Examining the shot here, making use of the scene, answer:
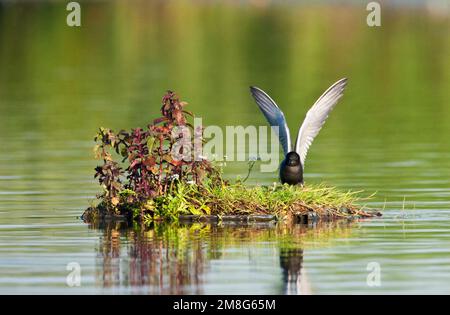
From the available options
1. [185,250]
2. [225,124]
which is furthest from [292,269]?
[225,124]

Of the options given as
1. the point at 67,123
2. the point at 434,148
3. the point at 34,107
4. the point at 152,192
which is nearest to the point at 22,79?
the point at 34,107

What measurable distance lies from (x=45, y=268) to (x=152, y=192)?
3329 mm

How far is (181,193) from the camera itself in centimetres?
1797

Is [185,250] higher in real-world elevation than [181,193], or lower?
lower

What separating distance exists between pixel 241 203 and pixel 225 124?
1309 centimetres

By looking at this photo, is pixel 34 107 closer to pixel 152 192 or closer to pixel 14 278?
pixel 152 192

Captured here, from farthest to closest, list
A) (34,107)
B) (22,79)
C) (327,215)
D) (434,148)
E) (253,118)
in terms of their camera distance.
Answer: (22,79), (34,107), (253,118), (434,148), (327,215)

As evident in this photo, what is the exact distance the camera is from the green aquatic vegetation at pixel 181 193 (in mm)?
17906

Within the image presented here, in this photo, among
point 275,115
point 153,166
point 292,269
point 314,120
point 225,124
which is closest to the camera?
point 292,269

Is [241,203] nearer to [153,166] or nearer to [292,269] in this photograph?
[153,166]

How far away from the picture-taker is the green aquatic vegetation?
58.7 ft

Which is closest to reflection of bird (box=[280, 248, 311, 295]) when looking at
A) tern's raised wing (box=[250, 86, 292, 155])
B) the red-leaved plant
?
the red-leaved plant

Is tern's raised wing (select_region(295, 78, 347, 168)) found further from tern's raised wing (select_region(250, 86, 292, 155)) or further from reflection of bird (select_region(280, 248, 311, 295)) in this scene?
reflection of bird (select_region(280, 248, 311, 295))

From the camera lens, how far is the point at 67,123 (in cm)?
3262
